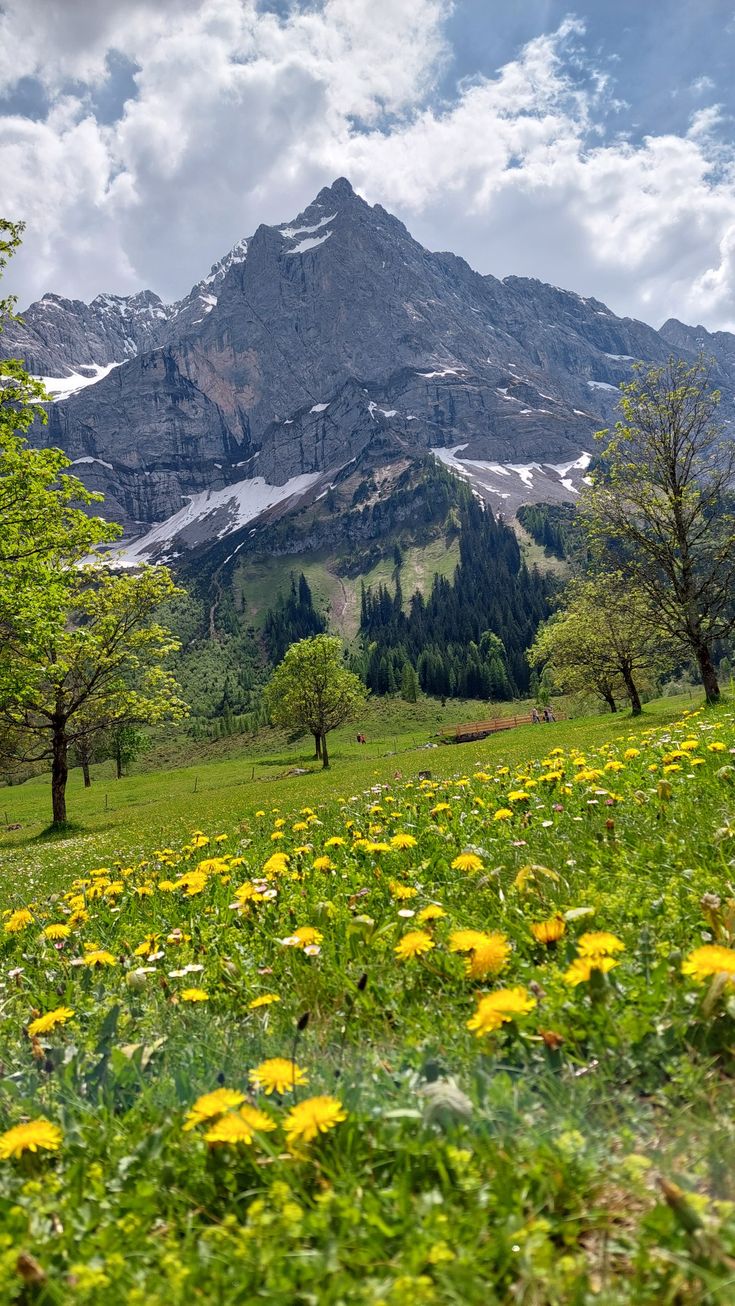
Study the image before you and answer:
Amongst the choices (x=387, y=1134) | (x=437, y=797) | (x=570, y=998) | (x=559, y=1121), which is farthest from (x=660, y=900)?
(x=437, y=797)

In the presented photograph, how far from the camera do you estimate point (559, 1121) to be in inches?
70.6

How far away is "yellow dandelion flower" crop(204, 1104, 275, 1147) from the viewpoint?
6.21ft

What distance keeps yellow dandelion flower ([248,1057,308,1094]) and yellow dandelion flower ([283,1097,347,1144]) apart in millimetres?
219

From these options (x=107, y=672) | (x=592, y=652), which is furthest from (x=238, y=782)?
(x=107, y=672)

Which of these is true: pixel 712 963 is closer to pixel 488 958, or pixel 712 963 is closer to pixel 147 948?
pixel 488 958

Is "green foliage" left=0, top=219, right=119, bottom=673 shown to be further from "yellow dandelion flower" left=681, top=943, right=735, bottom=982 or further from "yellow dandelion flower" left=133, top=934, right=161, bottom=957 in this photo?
"yellow dandelion flower" left=681, top=943, right=735, bottom=982

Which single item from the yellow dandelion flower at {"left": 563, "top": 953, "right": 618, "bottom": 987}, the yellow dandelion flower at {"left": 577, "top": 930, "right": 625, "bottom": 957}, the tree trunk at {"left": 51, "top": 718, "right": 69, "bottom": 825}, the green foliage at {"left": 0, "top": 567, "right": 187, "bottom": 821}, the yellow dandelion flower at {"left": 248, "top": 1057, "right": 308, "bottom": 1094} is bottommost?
the tree trunk at {"left": 51, "top": 718, "right": 69, "bottom": 825}

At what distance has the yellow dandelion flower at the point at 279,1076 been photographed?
2145 millimetres

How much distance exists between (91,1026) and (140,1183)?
1.89 metres

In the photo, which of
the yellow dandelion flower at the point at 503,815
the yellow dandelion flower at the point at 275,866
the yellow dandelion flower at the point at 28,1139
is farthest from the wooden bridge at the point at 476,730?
the yellow dandelion flower at the point at 28,1139

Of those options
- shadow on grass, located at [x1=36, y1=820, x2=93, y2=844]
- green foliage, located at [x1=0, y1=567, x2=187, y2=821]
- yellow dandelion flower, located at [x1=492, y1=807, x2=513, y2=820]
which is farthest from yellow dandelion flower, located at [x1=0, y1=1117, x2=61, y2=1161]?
shadow on grass, located at [x1=36, y1=820, x2=93, y2=844]

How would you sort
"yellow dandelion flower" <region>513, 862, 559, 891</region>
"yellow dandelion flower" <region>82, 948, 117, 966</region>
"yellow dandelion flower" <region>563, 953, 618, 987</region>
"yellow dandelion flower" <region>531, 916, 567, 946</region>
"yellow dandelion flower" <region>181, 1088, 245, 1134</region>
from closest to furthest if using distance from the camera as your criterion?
"yellow dandelion flower" <region>181, 1088, 245, 1134</region>, "yellow dandelion flower" <region>563, 953, 618, 987</region>, "yellow dandelion flower" <region>531, 916, 567, 946</region>, "yellow dandelion flower" <region>513, 862, 559, 891</region>, "yellow dandelion flower" <region>82, 948, 117, 966</region>

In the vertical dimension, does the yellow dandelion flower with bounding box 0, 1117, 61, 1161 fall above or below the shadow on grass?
above

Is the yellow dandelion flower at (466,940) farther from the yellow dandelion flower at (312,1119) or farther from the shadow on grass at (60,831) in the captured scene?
the shadow on grass at (60,831)
